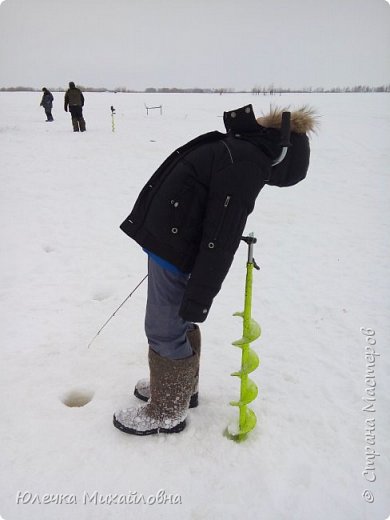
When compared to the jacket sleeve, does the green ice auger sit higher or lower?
lower

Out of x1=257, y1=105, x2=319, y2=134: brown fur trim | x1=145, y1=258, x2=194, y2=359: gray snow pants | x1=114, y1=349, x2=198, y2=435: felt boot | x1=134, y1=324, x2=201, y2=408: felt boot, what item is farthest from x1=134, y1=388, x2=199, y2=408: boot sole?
x1=257, y1=105, x2=319, y2=134: brown fur trim

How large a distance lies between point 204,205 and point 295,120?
0.59 meters

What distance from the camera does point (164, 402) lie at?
2070mm

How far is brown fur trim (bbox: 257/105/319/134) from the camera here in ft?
5.82

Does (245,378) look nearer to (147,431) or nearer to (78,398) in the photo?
(147,431)

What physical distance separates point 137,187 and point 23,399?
17.4ft

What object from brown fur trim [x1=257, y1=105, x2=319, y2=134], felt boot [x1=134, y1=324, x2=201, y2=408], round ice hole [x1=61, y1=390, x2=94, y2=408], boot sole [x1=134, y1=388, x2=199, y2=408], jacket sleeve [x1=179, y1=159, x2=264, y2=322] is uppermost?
brown fur trim [x1=257, y1=105, x2=319, y2=134]

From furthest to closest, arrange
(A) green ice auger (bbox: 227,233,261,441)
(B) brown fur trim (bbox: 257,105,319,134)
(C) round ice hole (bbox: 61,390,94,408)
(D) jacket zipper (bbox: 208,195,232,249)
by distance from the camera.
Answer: (C) round ice hole (bbox: 61,390,94,408), (A) green ice auger (bbox: 227,233,261,441), (B) brown fur trim (bbox: 257,105,319,134), (D) jacket zipper (bbox: 208,195,232,249)

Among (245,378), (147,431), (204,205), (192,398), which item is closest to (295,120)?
(204,205)

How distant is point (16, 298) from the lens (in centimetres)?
345

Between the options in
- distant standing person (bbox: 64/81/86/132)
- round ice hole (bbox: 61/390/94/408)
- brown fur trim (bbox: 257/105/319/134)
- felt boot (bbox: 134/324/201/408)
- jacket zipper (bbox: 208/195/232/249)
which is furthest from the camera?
distant standing person (bbox: 64/81/86/132)

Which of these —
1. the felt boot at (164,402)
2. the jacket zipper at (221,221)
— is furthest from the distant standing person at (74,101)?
the jacket zipper at (221,221)

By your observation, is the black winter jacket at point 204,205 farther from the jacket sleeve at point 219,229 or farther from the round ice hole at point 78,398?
the round ice hole at point 78,398

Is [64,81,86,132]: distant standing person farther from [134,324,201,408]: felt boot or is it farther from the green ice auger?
the green ice auger
